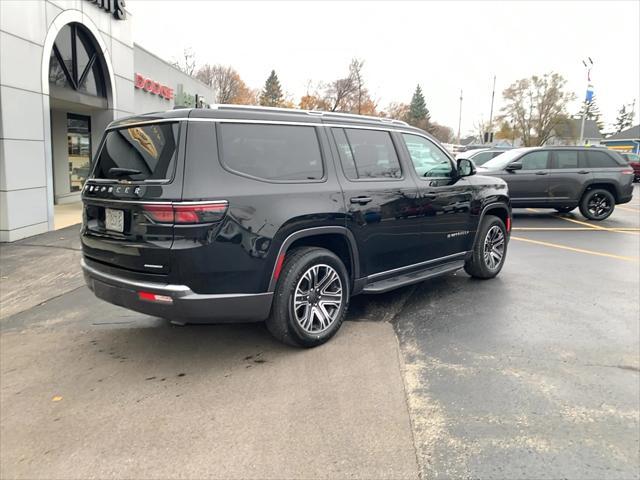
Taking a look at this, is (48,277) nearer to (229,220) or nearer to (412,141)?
(229,220)

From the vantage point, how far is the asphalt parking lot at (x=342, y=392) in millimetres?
2629

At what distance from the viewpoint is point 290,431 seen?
289cm

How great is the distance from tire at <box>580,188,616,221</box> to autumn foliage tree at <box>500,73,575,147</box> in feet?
160

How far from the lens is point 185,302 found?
328 centimetres

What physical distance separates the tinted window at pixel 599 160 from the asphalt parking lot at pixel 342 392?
7.53 meters

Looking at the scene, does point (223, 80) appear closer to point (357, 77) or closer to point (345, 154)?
point (357, 77)

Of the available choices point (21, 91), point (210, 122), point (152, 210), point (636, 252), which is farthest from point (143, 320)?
point (636, 252)

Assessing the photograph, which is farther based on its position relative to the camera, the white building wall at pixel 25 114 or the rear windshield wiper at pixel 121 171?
the white building wall at pixel 25 114

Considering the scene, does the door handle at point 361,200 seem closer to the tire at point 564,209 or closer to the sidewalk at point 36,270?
the sidewalk at point 36,270

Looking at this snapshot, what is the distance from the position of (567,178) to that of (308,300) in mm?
10184

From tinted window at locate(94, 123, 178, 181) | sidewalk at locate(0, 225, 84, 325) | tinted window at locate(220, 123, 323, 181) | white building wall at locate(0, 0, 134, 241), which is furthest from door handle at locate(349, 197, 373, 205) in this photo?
white building wall at locate(0, 0, 134, 241)

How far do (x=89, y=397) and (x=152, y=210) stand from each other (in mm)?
1347

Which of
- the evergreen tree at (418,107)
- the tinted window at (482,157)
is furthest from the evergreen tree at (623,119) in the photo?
the tinted window at (482,157)

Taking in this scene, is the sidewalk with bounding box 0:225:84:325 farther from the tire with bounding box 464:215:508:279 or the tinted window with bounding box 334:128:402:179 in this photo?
the tire with bounding box 464:215:508:279
